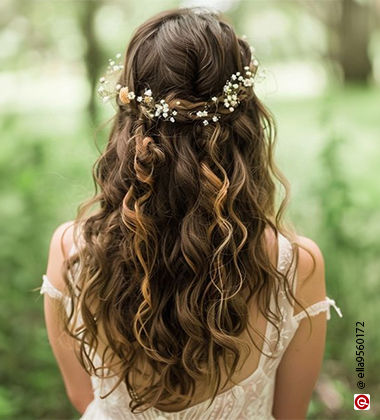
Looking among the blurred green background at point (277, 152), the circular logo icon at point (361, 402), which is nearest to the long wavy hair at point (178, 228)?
the blurred green background at point (277, 152)

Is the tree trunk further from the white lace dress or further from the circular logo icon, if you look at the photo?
the white lace dress

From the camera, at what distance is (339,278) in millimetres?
3330

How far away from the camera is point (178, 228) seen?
59.8 inches

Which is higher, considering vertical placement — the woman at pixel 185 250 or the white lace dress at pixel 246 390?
the woman at pixel 185 250

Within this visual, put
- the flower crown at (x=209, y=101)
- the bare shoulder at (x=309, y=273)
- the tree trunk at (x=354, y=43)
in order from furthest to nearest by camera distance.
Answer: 1. the tree trunk at (x=354, y=43)
2. the bare shoulder at (x=309, y=273)
3. the flower crown at (x=209, y=101)

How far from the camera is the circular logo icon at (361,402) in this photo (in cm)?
277

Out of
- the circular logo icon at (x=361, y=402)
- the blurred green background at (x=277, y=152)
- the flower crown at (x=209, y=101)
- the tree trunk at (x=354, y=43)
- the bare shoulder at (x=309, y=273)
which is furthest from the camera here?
the tree trunk at (x=354, y=43)

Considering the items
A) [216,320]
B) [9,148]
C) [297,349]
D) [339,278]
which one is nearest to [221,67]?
[216,320]

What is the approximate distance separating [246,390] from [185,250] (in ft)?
1.74

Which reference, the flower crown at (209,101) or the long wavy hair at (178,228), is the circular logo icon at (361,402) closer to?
the long wavy hair at (178,228)

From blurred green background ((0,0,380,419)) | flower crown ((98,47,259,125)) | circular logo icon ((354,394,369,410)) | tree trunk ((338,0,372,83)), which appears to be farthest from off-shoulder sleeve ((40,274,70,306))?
tree trunk ((338,0,372,83))

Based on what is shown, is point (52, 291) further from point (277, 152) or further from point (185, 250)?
point (277, 152)

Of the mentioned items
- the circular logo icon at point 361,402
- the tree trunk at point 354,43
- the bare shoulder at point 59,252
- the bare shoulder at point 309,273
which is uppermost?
the bare shoulder at point 59,252

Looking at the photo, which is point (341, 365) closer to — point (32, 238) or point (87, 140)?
point (32, 238)
